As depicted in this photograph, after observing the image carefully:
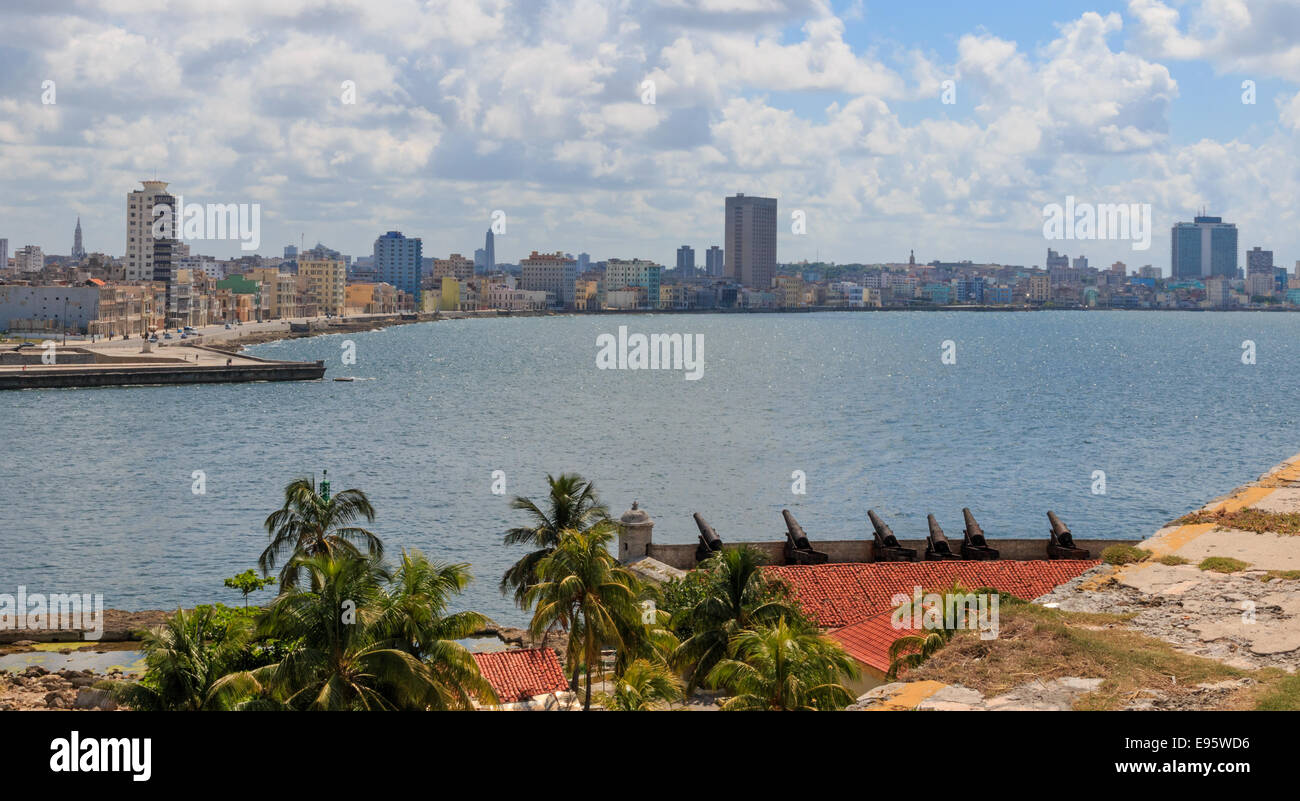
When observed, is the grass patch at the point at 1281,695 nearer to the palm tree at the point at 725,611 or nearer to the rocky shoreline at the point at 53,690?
the palm tree at the point at 725,611

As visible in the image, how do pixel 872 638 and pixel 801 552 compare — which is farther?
pixel 801 552

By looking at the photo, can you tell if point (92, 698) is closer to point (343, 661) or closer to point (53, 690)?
point (53, 690)

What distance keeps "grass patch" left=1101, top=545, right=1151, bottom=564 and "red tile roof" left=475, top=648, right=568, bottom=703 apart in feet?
32.8

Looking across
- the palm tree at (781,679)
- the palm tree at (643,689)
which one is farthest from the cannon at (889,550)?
the palm tree at (781,679)

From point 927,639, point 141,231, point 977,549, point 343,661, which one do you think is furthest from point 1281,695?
point 141,231

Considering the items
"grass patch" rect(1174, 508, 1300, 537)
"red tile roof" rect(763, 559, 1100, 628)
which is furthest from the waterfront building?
"grass patch" rect(1174, 508, 1300, 537)

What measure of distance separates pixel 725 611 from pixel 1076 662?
8.14m

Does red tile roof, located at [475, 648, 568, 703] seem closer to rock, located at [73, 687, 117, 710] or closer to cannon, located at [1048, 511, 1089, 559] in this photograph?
rock, located at [73, 687, 117, 710]

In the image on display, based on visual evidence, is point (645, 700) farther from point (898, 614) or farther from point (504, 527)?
point (504, 527)

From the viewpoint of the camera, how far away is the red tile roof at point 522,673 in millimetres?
22172

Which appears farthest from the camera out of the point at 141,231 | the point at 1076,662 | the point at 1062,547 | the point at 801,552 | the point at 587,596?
the point at 141,231

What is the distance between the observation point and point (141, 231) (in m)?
189

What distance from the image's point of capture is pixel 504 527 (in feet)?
151
